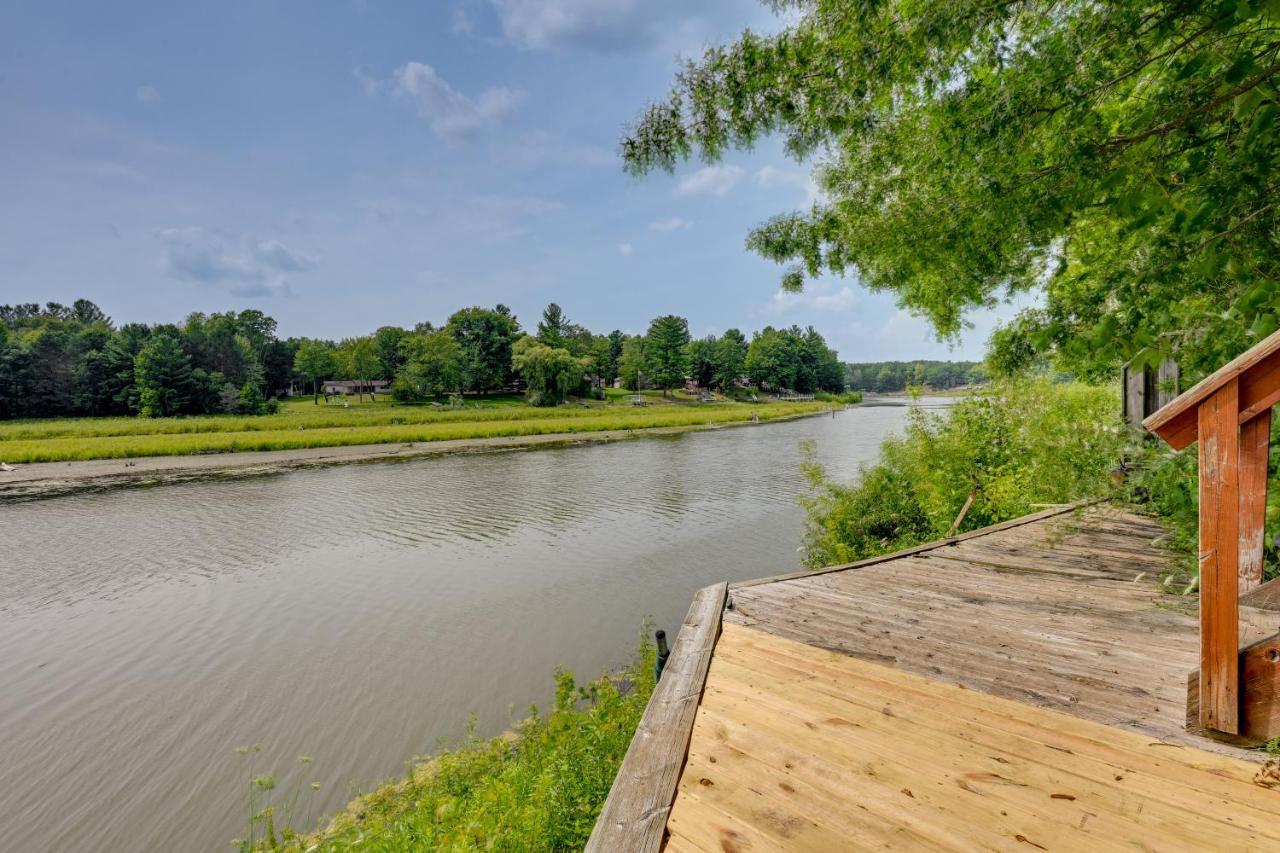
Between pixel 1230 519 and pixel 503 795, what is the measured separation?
4222mm

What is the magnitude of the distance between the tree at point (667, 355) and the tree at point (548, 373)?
61.1 feet

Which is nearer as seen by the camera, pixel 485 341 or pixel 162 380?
pixel 162 380

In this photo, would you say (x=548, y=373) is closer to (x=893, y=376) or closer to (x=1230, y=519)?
(x=1230, y=519)

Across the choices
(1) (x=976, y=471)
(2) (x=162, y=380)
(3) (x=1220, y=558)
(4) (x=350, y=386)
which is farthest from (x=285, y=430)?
(4) (x=350, y=386)

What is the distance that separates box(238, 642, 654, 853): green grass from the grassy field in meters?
31.1

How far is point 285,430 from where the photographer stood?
3597cm

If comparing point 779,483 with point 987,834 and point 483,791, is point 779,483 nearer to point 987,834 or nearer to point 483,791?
point 483,791

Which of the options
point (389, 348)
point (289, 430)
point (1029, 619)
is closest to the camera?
point (1029, 619)

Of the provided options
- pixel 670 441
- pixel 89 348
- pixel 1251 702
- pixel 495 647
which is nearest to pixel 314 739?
pixel 495 647

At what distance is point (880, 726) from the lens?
253 centimetres

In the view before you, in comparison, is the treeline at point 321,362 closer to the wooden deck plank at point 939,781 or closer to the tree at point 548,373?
the tree at point 548,373

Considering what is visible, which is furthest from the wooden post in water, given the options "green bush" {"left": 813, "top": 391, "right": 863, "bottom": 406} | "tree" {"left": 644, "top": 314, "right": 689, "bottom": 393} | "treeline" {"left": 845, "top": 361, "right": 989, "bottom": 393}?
"treeline" {"left": 845, "top": 361, "right": 989, "bottom": 393}

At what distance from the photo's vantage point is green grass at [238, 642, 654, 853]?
3322 millimetres

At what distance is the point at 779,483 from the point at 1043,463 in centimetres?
1214
